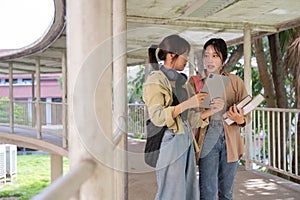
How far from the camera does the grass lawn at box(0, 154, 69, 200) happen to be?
1451 cm

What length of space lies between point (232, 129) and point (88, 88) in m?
1.26

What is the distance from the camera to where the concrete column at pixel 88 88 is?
97 cm

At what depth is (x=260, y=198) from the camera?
3.43 m

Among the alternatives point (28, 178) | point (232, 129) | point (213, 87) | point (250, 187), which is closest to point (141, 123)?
point (250, 187)

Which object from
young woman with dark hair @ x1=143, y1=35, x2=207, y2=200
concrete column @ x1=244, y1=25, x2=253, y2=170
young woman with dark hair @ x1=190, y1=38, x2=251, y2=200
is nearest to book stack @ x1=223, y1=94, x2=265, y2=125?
young woman with dark hair @ x1=190, y1=38, x2=251, y2=200

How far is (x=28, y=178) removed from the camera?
17203mm

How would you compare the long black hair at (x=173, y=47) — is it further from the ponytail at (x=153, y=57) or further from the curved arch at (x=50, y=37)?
the curved arch at (x=50, y=37)

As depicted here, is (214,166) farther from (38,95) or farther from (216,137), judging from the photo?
(38,95)

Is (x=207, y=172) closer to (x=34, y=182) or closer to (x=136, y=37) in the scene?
(x=136, y=37)

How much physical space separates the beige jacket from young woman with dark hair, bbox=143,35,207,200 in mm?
168

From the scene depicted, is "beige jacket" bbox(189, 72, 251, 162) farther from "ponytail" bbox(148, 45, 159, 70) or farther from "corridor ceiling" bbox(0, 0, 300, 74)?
"corridor ceiling" bbox(0, 0, 300, 74)

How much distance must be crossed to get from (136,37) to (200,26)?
1.27m

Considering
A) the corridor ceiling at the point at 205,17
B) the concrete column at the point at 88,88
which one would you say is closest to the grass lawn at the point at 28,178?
the corridor ceiling at the point at 205,17

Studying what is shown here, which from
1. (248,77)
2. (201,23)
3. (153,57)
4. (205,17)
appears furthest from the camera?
(248,77)
